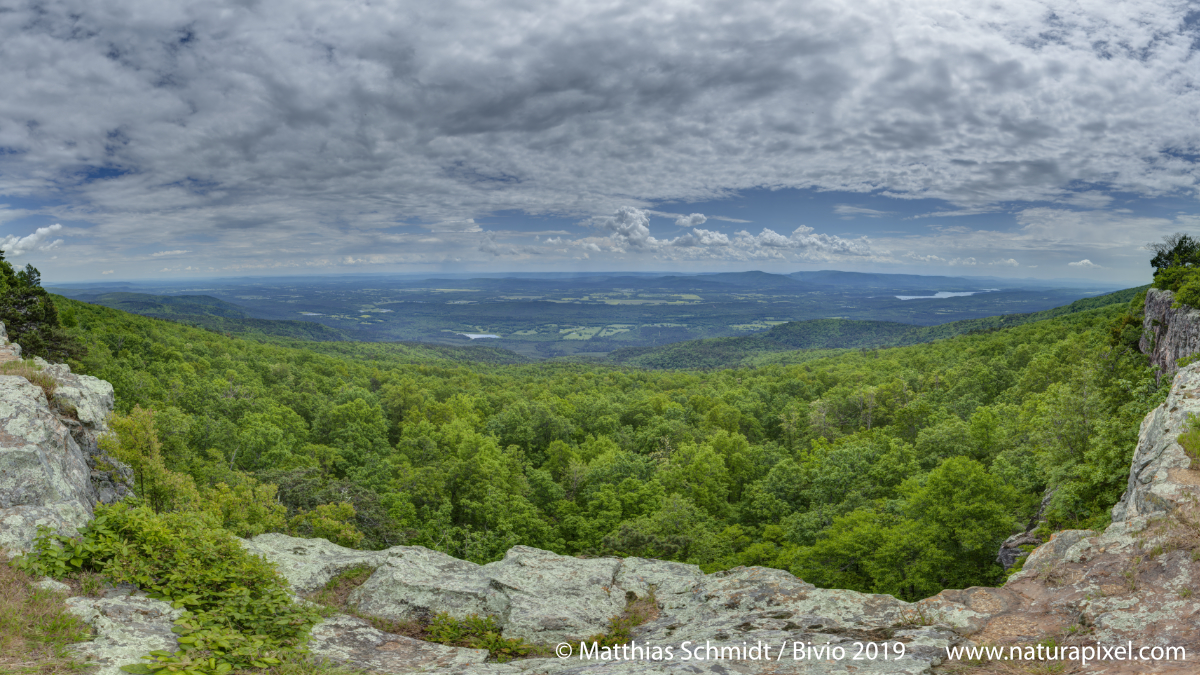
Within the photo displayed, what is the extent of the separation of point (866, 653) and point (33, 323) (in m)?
52.5

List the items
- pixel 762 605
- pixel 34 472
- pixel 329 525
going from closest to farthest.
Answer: pixel 34 472, pixel 762 605, pixel 329 525

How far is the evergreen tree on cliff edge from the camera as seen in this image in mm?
32747

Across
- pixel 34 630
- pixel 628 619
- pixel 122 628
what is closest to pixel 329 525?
pixel 628 619

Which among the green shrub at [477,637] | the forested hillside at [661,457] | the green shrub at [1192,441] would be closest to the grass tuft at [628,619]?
the green shrub at [477,637]

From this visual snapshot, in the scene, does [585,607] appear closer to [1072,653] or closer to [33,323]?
[1072,653]

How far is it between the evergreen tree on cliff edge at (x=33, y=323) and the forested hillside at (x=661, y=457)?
19.3 ft

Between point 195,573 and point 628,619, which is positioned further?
point 628,619

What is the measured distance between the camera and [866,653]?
9.30 metres

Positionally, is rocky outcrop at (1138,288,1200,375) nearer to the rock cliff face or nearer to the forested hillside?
the forested hillside

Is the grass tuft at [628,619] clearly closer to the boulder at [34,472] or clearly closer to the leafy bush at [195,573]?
the leafy bush at [195,573]

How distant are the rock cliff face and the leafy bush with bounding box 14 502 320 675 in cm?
59

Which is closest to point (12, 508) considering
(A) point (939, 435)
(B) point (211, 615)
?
(B) point (211, 615)

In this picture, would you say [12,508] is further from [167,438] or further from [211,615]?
[167,438]

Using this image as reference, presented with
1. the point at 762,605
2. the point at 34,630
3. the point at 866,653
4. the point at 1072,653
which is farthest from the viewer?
the point at 762,605
